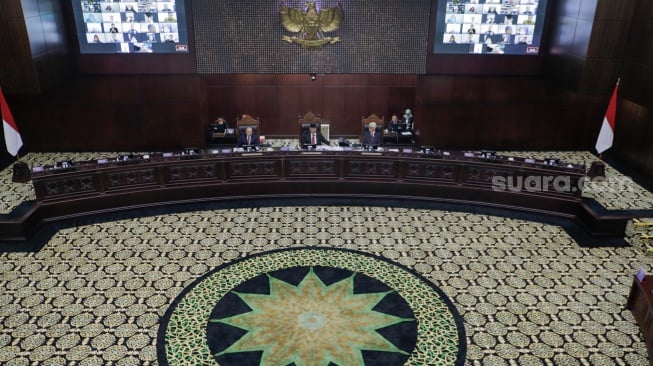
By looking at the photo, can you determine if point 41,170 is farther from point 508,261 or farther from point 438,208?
point 508,261

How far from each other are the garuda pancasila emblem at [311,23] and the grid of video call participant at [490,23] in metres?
2.31

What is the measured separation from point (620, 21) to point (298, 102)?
23.1ft

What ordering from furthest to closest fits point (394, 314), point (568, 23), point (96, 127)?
point (96, 127), point (568, 23), point (394, 314)

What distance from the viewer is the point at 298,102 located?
13.0 metres

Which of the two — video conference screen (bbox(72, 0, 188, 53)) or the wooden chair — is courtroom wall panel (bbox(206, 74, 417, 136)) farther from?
video conference screen (bbox(72, 0, 188, 53))

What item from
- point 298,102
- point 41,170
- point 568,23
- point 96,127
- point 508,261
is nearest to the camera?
point 508,261

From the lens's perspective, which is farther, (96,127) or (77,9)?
(96,127)

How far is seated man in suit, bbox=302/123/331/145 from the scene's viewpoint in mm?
10672

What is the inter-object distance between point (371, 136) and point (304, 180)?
1.97 m

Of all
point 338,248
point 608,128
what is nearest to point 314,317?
point 338,248

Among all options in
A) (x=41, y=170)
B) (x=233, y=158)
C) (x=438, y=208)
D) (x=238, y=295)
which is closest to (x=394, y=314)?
(x=238, y=295)

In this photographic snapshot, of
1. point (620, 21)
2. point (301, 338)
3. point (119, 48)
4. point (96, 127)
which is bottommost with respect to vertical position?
point (301, 338)

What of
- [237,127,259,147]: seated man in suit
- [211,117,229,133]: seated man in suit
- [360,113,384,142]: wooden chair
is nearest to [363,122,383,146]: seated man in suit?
[360,113,384,142]: wooden chair

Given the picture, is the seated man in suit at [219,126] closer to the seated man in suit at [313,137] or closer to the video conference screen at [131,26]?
the video conference screen at [131,26]
